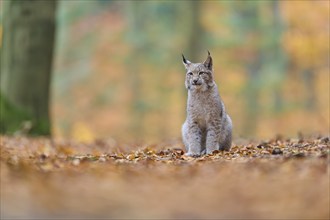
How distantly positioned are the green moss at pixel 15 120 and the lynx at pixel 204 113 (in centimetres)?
583

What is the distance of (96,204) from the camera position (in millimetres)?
3885

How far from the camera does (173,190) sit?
4457 millimetres

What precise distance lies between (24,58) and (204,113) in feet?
20.5

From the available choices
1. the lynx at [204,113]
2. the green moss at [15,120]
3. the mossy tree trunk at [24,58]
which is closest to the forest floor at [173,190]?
the lynx at [204,113]

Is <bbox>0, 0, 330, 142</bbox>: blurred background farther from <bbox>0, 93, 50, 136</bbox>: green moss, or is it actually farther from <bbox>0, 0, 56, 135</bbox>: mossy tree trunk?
<bbox>0, 93, 50, 136</bbox>: green moss

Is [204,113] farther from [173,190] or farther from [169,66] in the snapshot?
[169,66]

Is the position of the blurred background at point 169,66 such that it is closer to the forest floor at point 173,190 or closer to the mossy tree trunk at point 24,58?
the mossy tree trunk at point 24,58

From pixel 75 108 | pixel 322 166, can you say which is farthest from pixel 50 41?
pixel 75 108

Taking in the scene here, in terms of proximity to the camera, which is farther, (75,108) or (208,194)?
(75,108)

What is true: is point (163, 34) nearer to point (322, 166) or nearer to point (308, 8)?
point (308, 8)

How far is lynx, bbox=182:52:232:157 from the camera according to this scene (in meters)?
7.93

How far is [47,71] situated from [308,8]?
1776 cm

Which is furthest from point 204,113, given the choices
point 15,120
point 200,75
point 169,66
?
point 169,66

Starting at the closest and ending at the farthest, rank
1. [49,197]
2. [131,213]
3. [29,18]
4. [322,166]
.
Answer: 1. [131,213]
2. [49,197]
3. [322,166]
4. [29,18]
